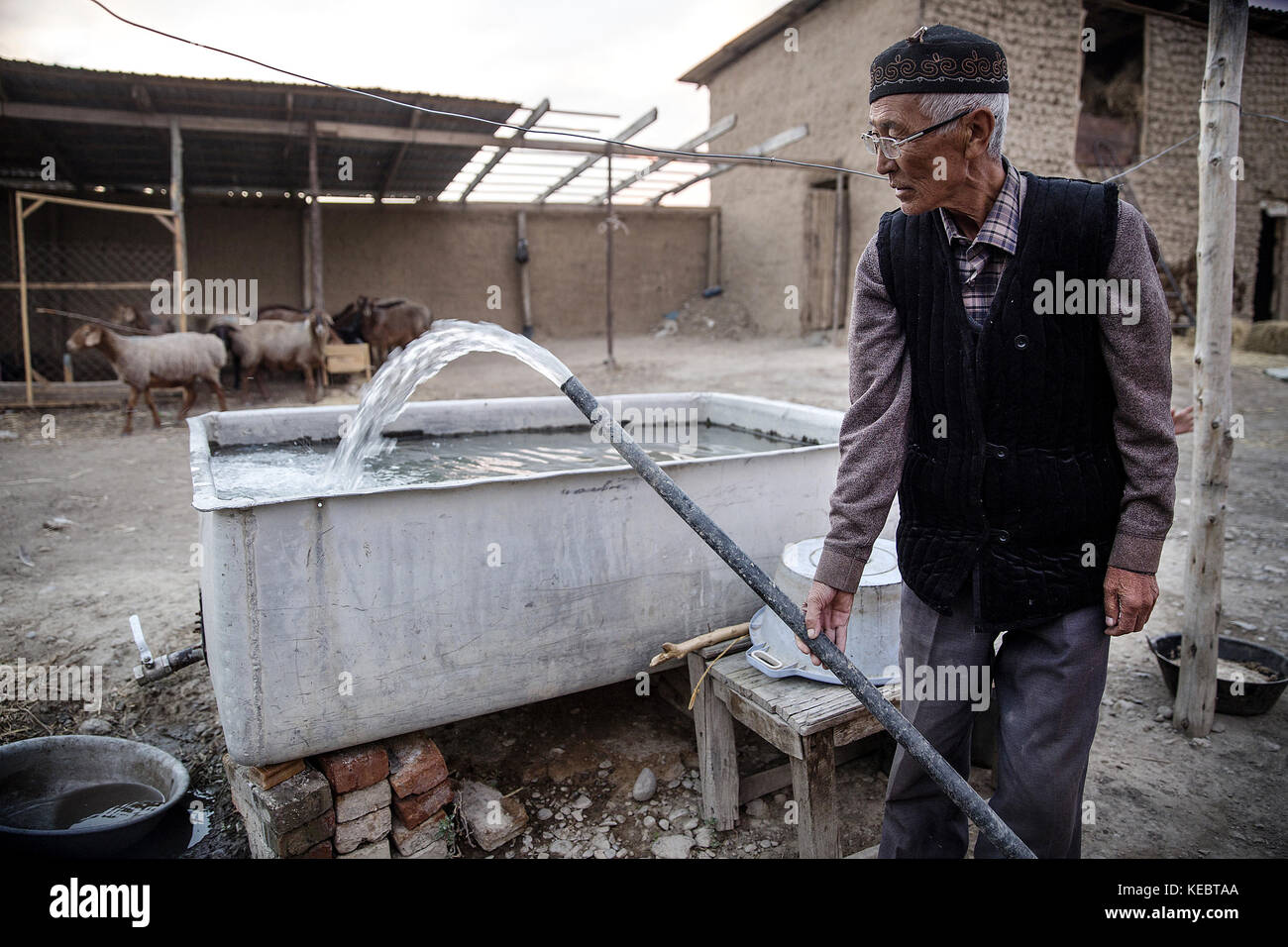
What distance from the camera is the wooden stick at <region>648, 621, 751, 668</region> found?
2.51 m

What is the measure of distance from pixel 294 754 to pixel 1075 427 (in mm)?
1977

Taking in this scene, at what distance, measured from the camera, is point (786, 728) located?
219 centimetres

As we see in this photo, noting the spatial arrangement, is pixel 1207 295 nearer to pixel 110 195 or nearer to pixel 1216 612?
pixel 1216 612

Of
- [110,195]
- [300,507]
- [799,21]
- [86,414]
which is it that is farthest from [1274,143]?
[110,195]

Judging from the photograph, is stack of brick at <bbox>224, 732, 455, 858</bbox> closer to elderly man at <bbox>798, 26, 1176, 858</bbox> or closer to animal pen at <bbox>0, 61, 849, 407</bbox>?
elderly man at <bbox>798, 26, 1176, 858</bbox>

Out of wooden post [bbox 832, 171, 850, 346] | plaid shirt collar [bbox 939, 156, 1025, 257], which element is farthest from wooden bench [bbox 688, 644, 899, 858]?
wooden post [bbox 832, 171, 850, 346]

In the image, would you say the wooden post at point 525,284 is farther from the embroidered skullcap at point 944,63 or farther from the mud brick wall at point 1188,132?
the embroidered skullcap at point 944,63

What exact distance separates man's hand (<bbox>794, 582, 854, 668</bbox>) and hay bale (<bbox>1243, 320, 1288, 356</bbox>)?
1210 centimetres

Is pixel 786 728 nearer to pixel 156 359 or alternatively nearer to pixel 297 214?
pixel 156 359

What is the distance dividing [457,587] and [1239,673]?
3164 mm

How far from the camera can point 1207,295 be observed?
117 inches

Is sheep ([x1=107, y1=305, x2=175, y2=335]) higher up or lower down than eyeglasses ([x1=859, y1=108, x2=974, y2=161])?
higher up

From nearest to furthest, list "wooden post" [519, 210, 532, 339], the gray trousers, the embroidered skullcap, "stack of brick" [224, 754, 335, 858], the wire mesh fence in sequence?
the embroidered skullcap
the gray trousers
"stack of brick" [224, 754, 335, 858]
the wire mesh fence
"wooden post" [519, 210, 532, 339]

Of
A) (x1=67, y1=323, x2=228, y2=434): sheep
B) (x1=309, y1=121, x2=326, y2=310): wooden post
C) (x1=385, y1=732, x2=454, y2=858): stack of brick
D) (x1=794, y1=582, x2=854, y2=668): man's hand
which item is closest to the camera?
(x1=794, y1=582, x2=854, y2=668): man's hand
